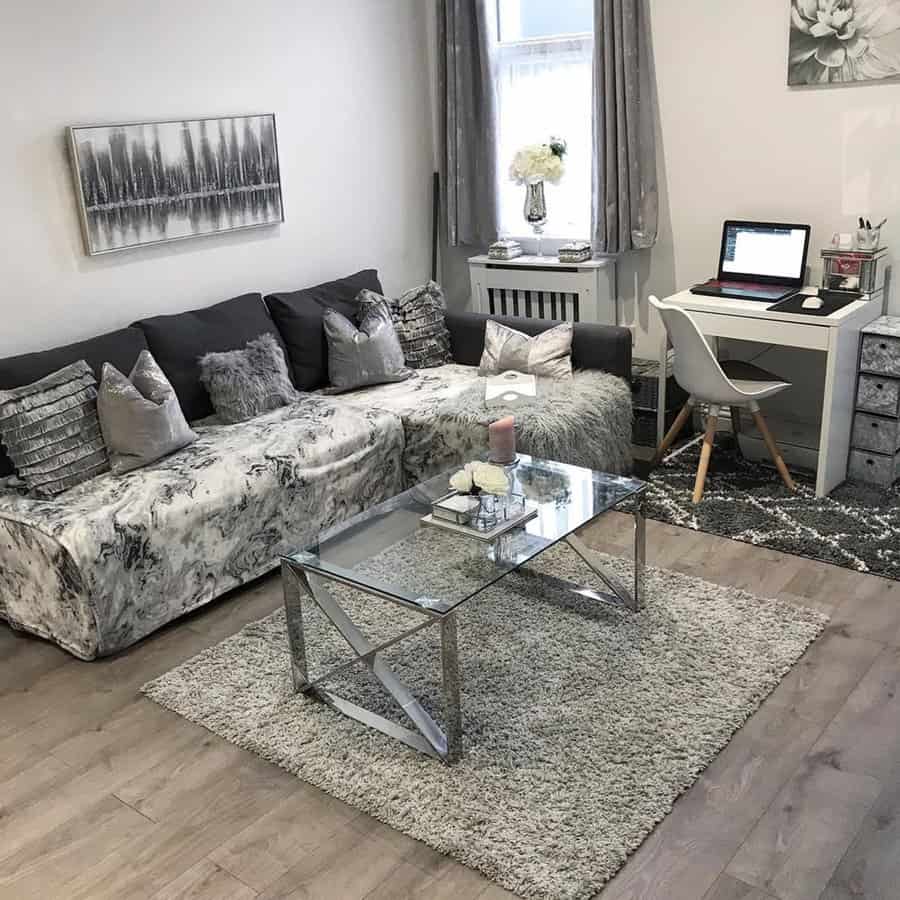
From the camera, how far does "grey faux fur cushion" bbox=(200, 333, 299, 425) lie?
12.2ft

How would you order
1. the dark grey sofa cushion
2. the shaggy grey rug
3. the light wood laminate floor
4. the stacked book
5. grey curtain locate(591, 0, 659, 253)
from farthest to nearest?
the stacked book
grey curtain locate(591, 0, 659, 253)
the dark grey sofa cushion
the shaggy grey rug
the light wood laminate floor

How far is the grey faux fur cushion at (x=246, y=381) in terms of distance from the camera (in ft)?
12.2

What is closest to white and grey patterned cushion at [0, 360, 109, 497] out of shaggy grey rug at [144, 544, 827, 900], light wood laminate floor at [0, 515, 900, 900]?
light wood laminate floor at [0, 515, 900, 900]

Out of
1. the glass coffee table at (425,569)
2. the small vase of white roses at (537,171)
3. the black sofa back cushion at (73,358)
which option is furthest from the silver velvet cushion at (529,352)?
the black sofa back cushion at (73,358)

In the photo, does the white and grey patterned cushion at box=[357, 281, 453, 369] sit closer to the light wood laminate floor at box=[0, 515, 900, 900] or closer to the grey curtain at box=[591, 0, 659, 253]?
the grey curtain at box=[591, 0, 659, 253]

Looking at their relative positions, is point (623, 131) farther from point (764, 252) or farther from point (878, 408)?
point (878, 408)

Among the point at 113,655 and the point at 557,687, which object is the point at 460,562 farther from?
the point at 113,655

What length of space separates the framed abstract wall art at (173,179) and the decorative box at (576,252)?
131 cm

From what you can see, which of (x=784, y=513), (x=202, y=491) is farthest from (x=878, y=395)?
(x=202, y=491)

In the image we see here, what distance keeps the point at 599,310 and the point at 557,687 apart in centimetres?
239

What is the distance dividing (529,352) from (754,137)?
52.2 inches

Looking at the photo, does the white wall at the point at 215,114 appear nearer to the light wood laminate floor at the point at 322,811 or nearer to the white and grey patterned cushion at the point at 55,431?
the white and grey patterned cushion at the point at 55,431

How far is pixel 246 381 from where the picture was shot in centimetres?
375

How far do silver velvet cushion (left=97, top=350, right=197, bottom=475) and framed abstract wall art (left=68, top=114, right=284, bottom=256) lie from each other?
26.5 inches
